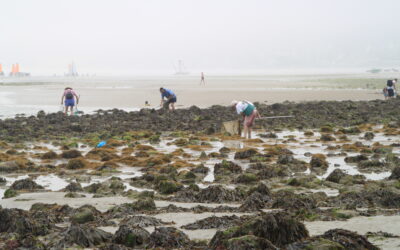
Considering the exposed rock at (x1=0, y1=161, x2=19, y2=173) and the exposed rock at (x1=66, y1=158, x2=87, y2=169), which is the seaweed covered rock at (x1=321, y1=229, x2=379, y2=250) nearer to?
the exposed rock at (x1=66, y1=158, x2=87, y2=169)

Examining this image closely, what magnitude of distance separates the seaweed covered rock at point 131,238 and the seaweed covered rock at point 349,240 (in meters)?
1.82

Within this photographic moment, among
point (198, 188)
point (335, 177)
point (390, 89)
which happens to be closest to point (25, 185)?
point (198, 188)

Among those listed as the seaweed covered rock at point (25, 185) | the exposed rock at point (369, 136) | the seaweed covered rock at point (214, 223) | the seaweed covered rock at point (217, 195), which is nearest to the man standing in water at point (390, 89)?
the exposed rock at point (369, 136)

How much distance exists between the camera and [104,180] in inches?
409

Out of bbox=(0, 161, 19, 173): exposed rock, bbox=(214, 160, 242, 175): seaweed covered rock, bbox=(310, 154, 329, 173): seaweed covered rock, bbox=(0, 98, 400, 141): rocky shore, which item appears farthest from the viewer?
bbox=(0, 98, 400, 141): rocky shore

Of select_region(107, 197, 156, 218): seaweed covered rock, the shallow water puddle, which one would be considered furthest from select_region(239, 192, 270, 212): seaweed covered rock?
the shallow water puddle

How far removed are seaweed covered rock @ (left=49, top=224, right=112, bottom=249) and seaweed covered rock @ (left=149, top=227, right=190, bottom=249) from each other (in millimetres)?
536

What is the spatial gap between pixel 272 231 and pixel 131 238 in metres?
1.42

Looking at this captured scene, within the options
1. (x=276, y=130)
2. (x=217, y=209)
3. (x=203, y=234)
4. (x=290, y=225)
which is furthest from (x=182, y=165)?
(x=276, y=130)

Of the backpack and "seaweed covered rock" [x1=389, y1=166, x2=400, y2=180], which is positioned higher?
the backpack

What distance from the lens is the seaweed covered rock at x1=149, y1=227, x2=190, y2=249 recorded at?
5.39m

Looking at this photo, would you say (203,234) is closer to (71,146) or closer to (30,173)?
(30,173)

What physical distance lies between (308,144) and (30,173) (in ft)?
25.0

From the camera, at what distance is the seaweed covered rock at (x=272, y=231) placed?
517cm
